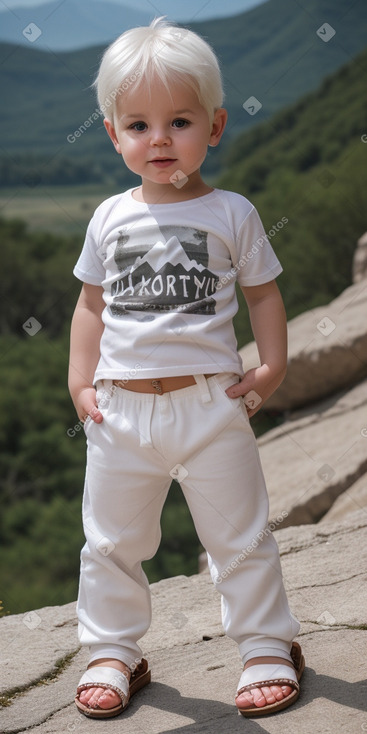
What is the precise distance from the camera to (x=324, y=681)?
1963 millimetres

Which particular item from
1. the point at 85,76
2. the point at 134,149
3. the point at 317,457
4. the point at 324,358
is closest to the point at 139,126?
the point at 134,149

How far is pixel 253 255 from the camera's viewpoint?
1.94 meters

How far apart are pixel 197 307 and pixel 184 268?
85 mm

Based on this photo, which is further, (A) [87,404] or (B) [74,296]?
(B) [74,296]

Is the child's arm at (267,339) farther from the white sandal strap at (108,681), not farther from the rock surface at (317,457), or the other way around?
the rock surface at (317,457)

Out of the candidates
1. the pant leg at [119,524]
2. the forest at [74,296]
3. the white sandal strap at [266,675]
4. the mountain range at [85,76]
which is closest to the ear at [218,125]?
the pant leg at [119,524]

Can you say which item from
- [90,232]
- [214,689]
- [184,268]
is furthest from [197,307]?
[214,689]

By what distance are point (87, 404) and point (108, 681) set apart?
0.59 meters

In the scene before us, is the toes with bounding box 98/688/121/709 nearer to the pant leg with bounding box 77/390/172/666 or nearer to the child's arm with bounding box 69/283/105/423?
the pant leg with bounding box 77/390/172/666

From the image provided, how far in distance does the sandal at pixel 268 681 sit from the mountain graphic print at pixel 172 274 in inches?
29.7

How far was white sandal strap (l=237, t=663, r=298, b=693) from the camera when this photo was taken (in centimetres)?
187

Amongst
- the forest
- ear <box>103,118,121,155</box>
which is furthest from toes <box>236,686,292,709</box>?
the forest

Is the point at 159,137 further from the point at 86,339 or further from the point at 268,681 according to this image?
the point at 268,681

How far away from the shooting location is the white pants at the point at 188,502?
188 centimetres
